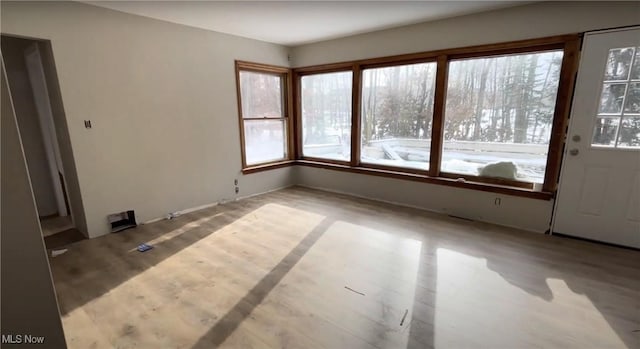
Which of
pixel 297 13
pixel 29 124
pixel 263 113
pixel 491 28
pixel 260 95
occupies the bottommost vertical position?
pixel 29 124

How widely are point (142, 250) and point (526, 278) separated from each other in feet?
11.6

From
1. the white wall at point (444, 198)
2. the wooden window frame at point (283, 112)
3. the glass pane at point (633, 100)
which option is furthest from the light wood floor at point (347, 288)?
the wooden window frame at point (283, 112)

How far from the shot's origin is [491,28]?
3219 mm

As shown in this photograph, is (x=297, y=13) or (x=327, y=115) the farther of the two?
(x=327, y=115)

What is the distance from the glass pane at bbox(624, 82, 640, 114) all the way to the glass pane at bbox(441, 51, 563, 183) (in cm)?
54

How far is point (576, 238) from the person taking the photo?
3.05m

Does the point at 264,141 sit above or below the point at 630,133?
below

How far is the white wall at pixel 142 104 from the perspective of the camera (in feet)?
9.32

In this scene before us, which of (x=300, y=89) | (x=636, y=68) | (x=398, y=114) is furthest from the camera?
(x=300, y=89)

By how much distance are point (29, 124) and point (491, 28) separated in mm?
5747

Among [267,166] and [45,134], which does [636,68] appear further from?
[45,134]

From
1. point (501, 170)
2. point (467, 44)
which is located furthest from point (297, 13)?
point (501, 170)

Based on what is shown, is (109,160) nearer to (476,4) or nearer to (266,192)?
(266,192)

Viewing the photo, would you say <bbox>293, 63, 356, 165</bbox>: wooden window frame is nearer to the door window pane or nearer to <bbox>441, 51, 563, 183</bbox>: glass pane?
<bbox>441, 51, 563, 183</bbox>: glass pane
